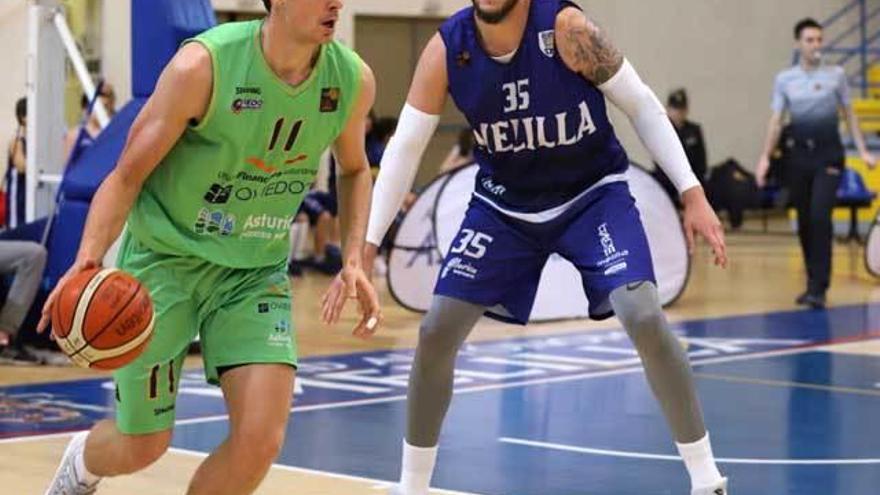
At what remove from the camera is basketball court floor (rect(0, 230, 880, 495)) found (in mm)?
7938

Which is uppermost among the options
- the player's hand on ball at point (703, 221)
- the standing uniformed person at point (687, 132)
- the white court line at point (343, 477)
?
the player's hand on ball at point (703, 221)

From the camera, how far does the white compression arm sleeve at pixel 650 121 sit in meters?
6.71

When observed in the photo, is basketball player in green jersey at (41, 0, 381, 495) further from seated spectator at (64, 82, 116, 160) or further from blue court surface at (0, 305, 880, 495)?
seated spectator at (64, 82, 116, 160)

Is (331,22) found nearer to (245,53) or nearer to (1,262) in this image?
(245,53)

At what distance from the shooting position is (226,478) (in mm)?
5508

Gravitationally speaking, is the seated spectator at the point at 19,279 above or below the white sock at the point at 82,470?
below

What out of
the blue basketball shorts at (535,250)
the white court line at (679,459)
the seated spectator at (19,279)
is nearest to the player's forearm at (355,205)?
the blue basketball shorts at (535,250)

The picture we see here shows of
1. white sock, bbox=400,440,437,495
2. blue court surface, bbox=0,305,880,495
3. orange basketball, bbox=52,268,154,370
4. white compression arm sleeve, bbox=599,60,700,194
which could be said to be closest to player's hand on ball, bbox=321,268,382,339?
orange basketball, bbox=52,268,154,370

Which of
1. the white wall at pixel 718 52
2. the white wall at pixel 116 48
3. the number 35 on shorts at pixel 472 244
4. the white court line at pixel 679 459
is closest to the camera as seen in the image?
the number 35 on shorts at pixel 472 244

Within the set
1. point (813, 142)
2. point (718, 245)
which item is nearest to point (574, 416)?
point (718, 245)

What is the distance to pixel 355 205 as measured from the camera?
5973mm

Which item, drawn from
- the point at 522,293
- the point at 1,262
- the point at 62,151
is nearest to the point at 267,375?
the point at 522,293

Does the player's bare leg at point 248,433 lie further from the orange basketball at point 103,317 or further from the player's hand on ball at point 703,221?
the player's hand on ball at point 703,221

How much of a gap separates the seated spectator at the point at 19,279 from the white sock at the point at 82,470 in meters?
5.85
